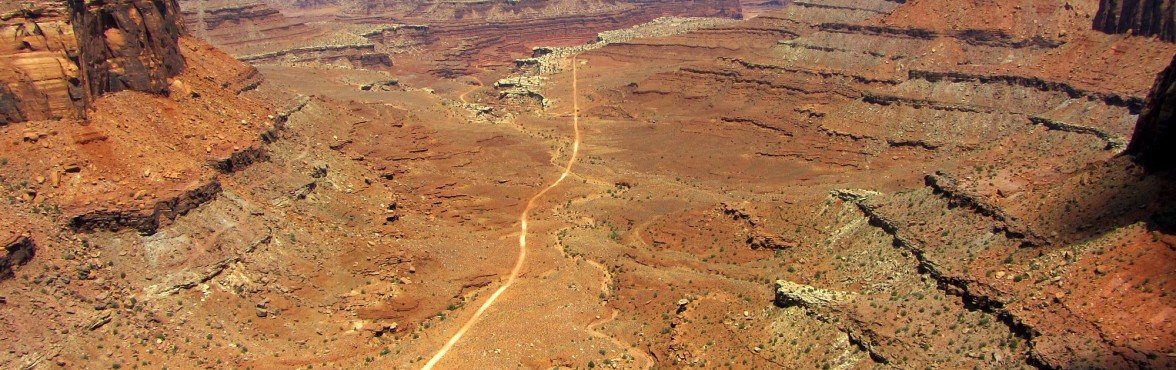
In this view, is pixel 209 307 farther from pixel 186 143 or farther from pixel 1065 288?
pixel 1065 288

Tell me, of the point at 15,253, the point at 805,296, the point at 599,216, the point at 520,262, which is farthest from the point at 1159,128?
the point at 15,253

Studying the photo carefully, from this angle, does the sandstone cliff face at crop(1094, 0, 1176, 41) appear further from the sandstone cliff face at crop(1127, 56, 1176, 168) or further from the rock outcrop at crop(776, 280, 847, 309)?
the rock outcrop at crop(776, 280, 847, 309)

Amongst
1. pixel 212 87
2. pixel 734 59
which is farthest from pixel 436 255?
pixel 734 59

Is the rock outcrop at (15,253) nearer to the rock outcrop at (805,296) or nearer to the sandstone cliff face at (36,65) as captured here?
the sandstone cliff face at (36,65)

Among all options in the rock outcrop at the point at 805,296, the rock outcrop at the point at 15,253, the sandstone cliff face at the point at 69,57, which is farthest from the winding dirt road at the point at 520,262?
the sandstone cliff face at the point at 69,57

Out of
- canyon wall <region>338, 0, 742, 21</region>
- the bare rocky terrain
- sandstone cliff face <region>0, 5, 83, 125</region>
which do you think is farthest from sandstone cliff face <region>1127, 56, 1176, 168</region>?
canyon wall <region>338, 0, 742, 21</region>
